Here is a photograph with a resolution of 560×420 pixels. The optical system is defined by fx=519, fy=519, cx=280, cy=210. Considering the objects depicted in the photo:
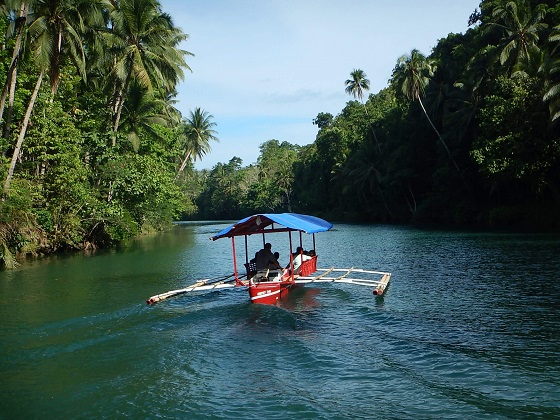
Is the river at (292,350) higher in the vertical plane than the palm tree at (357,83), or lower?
lower

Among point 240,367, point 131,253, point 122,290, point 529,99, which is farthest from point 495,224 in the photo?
point 240,367

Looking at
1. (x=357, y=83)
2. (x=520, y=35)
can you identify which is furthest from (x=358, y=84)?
(x=520, y=35)

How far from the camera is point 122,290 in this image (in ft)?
59.9

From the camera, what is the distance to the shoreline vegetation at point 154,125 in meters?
26.0

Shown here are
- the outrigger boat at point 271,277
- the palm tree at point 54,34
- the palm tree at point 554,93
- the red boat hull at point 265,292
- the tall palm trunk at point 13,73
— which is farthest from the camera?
the palm tree at point 554,93

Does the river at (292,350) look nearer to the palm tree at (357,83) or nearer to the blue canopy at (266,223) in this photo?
the blue canopy at (266,223)

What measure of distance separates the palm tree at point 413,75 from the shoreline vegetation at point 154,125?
0.17m

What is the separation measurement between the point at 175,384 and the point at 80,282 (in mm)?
12452

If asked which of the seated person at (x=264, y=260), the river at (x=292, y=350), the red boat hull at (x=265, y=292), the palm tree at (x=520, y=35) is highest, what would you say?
the palm tree at (x=520, y=35)

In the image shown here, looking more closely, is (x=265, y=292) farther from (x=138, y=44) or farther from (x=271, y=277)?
(x=138, y=44)

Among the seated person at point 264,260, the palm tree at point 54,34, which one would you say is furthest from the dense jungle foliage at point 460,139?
the palm tree at point 54,34

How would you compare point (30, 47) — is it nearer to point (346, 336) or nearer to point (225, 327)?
point (225, 327)

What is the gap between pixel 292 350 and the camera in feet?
35.2

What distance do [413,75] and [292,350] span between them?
45.5m
